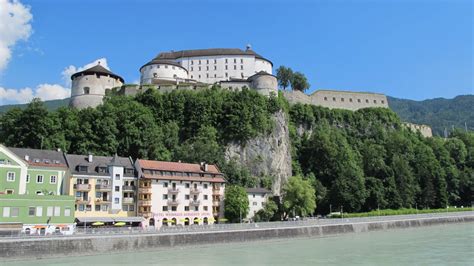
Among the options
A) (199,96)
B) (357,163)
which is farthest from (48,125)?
(357,163)

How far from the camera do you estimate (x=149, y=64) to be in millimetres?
81688

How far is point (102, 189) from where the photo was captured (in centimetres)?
4244

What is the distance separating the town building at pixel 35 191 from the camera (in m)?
33.8

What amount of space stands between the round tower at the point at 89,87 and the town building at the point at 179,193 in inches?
1004

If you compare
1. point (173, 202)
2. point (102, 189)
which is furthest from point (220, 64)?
point (102, 189)

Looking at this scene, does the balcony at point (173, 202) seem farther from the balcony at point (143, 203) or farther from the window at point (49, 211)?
the window at point (49, 211)

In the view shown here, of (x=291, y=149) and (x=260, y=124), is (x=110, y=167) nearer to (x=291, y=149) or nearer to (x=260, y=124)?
(x=260, y=124)

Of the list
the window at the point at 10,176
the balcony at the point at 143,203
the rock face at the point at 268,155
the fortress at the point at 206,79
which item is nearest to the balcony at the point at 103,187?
the balcony at the point at 143,203

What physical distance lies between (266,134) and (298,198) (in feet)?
50.6

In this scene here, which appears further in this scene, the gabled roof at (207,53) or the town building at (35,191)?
the gabled roof at (207,53)

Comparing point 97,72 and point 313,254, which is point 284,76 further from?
point 313,254

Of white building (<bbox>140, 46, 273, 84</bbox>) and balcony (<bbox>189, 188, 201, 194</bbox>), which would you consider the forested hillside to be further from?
white building (<bbox>140, 46, 273, 84</bbox>)

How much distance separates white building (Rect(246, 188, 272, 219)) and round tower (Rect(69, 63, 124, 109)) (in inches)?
1150

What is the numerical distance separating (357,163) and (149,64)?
136 ft
